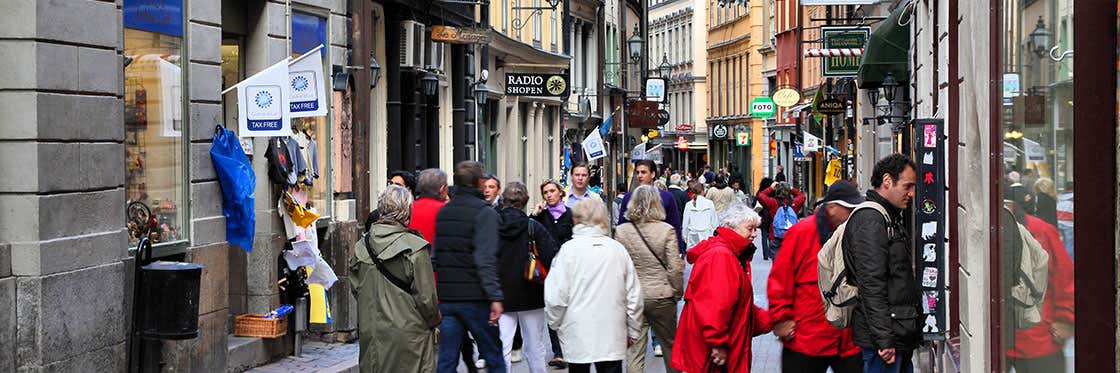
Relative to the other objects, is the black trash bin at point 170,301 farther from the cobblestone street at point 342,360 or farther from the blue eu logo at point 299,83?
the cobblestone street at point 342,360

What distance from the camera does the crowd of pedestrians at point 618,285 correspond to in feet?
28.0

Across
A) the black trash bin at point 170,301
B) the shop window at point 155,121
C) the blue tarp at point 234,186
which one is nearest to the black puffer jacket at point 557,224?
the blue tarp at point 234,186

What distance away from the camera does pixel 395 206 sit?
9.84 meters

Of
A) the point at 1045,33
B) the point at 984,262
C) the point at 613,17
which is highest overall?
the point at 613,17

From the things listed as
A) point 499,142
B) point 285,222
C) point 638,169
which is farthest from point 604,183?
point 285,222

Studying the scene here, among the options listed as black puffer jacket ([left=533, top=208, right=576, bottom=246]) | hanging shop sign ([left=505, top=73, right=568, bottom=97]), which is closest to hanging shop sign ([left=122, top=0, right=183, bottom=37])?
black puffer jacket ([left=533, top=208, right=576, bottom=246])

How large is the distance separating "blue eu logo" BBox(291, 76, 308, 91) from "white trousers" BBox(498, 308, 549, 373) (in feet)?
9.21

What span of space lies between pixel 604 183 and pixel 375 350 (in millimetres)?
36878

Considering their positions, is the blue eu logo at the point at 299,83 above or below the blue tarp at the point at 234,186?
above

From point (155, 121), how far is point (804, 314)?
555 centimetres

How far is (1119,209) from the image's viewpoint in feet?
14.1

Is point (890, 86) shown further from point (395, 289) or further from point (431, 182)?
point (395, 289)

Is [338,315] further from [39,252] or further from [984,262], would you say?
[984,262]

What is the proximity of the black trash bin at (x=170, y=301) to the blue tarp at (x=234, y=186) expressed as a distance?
8.14 ft
